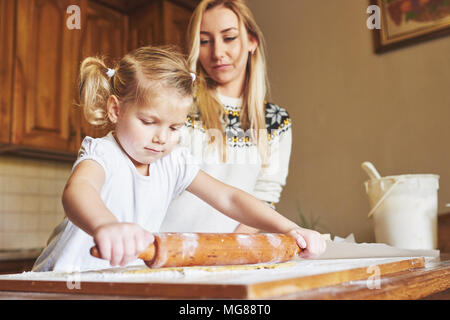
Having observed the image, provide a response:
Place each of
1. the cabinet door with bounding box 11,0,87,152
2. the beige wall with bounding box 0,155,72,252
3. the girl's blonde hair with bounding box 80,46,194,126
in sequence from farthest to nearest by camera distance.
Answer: the beige wall with bounding box 0,155,72,252, the cabinet door with bounding box 11,0,87,152, the girl's blonde hair with bounding box 80,46,194,126

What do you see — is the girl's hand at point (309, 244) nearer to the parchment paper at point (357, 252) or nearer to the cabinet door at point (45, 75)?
the parchment paper at point (357, 252)

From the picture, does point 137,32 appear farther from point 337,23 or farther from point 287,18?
point 337,23

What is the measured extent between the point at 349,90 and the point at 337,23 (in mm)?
355

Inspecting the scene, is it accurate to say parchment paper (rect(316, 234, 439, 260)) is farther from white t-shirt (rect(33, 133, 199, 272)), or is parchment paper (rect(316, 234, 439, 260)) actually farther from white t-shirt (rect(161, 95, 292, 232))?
white t-shirt (rect(161, 95, 292, 232))

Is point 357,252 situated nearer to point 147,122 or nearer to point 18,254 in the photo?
point 147,122

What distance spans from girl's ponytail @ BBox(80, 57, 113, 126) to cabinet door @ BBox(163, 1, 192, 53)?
1.48 meters

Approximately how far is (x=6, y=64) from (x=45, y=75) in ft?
0.57

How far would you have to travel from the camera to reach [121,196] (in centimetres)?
86

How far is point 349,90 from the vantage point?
215cm

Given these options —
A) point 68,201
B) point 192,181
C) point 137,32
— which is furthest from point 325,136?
A: point 68,201

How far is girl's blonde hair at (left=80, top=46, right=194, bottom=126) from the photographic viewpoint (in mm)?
805

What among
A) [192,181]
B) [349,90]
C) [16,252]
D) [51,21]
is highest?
[51,21]

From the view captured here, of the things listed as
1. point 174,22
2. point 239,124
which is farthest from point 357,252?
point 174,22

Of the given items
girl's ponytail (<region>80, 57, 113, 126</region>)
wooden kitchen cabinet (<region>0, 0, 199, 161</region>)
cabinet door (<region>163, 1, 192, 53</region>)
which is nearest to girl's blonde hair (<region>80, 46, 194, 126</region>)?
girl's ponytail (<region>80, 57, 113, 126</region>)
